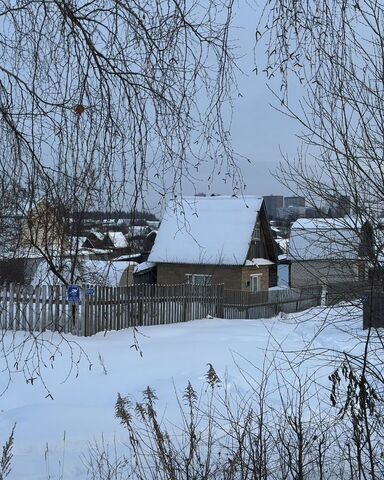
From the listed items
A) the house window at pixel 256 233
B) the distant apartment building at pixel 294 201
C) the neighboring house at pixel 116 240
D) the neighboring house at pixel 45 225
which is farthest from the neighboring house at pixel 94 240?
the house window at pixel 256 233

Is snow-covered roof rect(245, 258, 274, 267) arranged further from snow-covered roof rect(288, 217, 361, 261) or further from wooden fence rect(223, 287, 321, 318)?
snow-covered roof rect(288, 217, 361, 261)

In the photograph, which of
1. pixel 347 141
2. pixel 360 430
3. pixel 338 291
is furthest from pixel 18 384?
pixel 360 430

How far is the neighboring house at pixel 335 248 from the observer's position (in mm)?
6004

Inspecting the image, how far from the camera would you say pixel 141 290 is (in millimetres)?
15633

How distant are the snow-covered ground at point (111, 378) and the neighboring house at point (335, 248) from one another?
445mm

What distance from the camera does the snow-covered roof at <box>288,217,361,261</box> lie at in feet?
20.4

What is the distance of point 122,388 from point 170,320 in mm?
8861

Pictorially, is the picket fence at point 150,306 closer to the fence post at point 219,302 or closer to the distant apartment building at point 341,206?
the fence post at point 219,302

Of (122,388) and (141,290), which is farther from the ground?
(141,290)

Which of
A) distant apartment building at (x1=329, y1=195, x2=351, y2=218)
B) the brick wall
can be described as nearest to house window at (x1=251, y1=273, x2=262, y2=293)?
the brick wall

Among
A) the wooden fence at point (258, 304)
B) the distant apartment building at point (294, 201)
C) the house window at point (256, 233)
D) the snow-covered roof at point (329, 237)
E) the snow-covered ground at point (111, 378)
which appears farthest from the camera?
the house window at point (256, 233)

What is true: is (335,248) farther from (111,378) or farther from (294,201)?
(111,378)

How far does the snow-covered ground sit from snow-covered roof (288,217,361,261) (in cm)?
63

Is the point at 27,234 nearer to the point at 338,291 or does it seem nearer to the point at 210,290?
the point at 338,291
